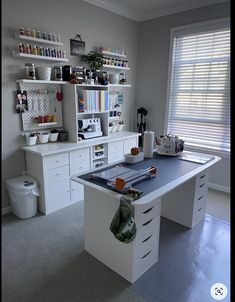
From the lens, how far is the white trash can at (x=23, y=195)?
2613mm

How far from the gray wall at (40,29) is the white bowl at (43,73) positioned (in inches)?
7.3

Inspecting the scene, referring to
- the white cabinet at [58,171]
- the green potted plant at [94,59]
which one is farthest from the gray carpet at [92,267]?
the green potted plant at [94,59]

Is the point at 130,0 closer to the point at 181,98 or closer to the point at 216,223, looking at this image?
the point at 181,98

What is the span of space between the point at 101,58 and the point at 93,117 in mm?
883

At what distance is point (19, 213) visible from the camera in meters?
2.71

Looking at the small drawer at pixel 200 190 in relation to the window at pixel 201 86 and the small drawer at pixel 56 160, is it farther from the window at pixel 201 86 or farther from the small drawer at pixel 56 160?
the small drawer at pixel 56 160

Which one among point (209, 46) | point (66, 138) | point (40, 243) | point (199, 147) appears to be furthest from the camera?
point (199, 147)

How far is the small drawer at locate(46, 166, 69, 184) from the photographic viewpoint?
2.76 metres

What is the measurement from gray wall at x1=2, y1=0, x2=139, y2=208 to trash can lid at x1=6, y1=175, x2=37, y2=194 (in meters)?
0.12

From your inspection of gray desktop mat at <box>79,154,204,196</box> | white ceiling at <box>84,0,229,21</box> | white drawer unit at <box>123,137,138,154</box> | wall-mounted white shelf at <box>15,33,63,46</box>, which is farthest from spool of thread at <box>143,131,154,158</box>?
white ceiling at <box>84,0,229,21</box>

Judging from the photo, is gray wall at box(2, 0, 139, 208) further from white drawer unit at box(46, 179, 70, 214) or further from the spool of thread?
the spool of thread

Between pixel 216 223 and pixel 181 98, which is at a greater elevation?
pixel 181 98

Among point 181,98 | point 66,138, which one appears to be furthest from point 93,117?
point 181,98

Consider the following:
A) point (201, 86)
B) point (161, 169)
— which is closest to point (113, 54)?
point (201, 86)
